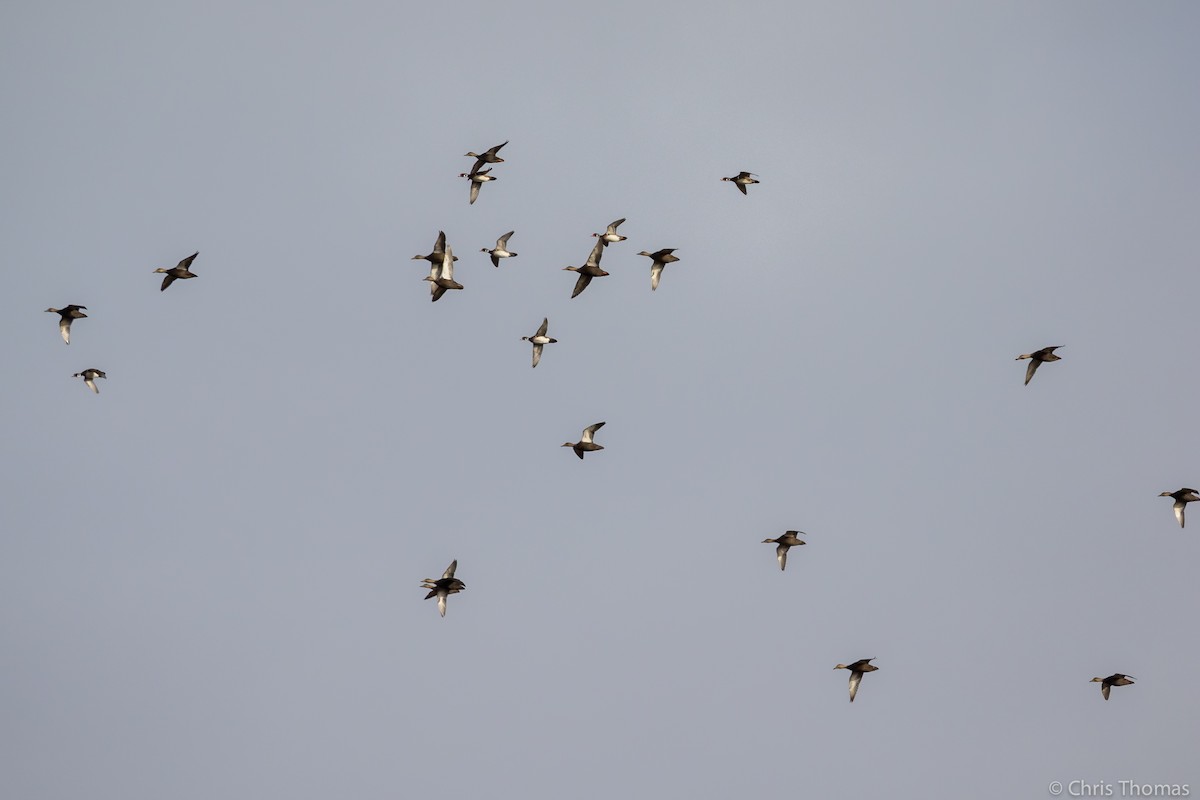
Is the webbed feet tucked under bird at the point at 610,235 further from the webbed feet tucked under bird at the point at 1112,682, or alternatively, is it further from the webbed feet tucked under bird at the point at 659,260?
the webbed feet tucked under bird at the point at 1112,682

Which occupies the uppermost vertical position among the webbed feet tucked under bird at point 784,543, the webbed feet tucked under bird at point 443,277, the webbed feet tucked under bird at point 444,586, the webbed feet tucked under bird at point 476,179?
the webbed feet tucked under bird at point 476,179

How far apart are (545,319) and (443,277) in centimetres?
653

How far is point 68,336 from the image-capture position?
80812mm

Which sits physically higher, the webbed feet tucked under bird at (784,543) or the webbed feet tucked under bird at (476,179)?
the webbed feet tucked under bird at (476,179)

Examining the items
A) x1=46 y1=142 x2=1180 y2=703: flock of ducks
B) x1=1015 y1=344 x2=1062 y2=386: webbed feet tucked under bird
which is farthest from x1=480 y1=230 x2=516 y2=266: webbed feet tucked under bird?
x1=1015 y1=344 x2=1062 y2=386: webbed feet tucked under bird

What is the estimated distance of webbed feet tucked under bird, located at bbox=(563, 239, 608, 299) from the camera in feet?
253

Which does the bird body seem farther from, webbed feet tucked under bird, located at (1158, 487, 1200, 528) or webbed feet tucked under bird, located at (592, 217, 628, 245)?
webbed feet tucked under bird, located at (1158, 487, 1200, 528)

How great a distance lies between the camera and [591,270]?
77125 mm

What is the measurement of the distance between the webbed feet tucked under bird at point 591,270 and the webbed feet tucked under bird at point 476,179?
6.96 m

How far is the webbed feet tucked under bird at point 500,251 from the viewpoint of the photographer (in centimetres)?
8031

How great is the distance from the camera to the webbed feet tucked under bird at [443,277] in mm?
75812

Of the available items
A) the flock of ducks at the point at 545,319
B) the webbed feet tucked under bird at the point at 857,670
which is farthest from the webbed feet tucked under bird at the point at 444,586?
the webbed feet tucked under bird at the point at 857,670

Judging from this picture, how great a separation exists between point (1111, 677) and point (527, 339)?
2951 cm

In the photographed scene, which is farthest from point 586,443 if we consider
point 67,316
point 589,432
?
point 67,316
